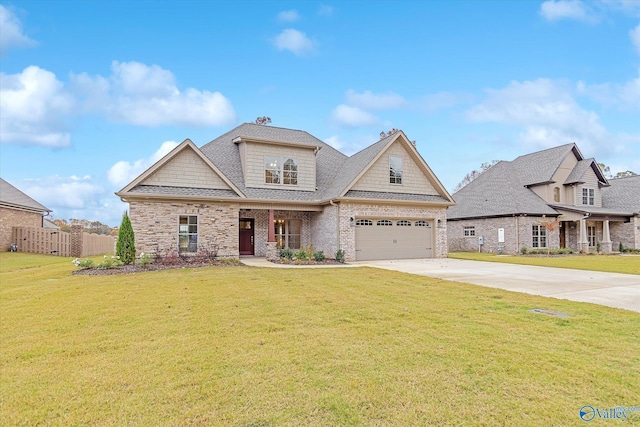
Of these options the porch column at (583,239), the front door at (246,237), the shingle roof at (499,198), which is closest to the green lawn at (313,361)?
the front door at (246,237)

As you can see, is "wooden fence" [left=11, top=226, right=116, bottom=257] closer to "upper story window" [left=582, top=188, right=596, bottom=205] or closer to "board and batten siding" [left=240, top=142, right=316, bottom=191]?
"board and batten siding" [left=240, top=142, right=316, bottom=191]

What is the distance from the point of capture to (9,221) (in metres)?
23.6

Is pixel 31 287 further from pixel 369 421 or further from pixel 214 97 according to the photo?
pixel 214 97

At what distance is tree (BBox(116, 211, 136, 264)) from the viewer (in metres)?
14.3

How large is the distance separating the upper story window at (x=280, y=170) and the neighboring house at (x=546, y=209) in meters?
15.2

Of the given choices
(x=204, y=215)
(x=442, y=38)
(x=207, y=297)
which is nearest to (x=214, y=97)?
(x=204, y=215)

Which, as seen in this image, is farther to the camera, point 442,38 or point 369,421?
point 442,38

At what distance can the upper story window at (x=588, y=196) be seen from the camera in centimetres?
2739

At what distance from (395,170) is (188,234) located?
11.5 m

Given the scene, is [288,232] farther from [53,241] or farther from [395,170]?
[53,241]

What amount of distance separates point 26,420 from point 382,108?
Result: 33.9 metres

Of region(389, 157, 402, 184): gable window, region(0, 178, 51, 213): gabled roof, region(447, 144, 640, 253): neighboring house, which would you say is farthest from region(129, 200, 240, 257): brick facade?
region(447, 144, 640, 253): neighboring house

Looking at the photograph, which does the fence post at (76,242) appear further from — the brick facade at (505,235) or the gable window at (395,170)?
the brick facade at (505,235)

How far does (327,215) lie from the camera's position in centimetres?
1897
